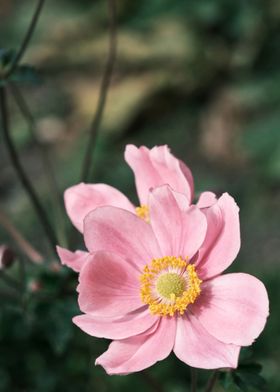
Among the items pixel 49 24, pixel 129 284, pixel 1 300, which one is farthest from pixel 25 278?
pixel 49 24

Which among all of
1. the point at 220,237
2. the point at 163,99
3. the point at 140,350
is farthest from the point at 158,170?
the point at 163,99

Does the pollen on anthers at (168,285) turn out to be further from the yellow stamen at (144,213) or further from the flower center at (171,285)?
the yellow stamen at (144,213)

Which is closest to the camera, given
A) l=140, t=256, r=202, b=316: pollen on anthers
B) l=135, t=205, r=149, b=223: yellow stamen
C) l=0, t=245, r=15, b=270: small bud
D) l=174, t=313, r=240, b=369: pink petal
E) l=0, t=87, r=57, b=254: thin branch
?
l=174, t=313, r=240, b=369: pink petal

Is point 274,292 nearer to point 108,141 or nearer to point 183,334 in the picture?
point 183,334

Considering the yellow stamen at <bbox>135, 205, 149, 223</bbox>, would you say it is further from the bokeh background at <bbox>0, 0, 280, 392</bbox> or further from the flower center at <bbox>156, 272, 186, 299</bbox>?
the bokeh background at <bbox>0, 0, 280, 392</bbox>

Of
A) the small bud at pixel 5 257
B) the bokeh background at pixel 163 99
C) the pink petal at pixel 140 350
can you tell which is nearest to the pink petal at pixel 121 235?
the pink petal at pixel 140 350

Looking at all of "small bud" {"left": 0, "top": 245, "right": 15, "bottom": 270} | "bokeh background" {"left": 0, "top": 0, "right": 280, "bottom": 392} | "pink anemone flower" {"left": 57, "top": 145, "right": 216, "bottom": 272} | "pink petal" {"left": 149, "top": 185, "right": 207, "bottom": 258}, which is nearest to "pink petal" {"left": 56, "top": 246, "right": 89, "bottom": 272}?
"pink anemone flower" {"left": 57, "top": 145, "right": 216, "bottom": 272}
